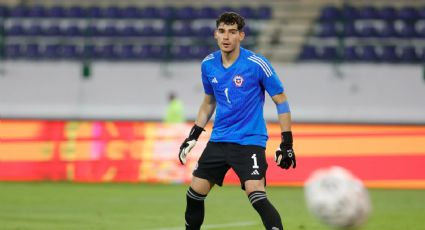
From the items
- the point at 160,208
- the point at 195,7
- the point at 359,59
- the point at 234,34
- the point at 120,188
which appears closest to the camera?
the point at 234,34

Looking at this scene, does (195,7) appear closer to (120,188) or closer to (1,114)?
(1,114)

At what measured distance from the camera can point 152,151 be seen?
18500 mm

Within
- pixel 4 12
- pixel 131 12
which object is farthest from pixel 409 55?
pixel 4 12

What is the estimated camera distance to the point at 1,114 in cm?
2664

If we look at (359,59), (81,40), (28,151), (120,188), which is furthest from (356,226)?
(81,40)

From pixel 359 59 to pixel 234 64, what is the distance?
18.2 meters

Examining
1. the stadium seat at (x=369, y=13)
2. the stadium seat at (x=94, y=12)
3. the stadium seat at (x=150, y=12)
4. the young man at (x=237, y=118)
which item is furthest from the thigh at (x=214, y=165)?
the stadium seat at (x=94, y=12)

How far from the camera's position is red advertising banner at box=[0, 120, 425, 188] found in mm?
17781

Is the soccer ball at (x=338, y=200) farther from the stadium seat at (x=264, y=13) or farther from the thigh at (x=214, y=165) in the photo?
the stadium seat at (x=264, y=13)

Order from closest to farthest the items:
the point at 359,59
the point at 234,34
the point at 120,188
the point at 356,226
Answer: the point at 356,226
the point at 234,34
the point at 120,188
the point at 359,59

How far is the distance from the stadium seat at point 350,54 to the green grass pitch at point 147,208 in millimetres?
9044

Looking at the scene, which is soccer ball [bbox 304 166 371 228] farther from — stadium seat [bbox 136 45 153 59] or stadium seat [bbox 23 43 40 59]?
stadium seat [bbox 23 43 40 59]

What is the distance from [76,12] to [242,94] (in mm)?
20716

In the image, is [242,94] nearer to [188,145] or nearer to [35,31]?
[188,145]
